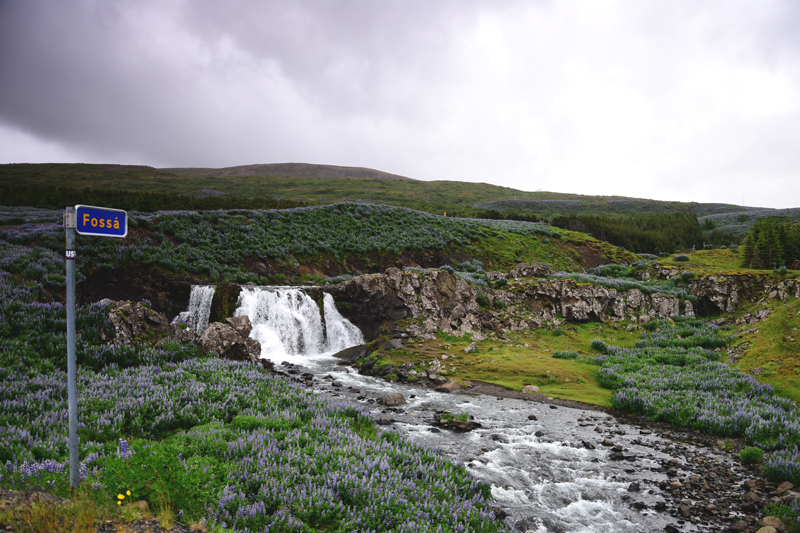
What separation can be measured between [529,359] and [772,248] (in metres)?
23.6

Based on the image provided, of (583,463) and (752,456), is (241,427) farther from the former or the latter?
(752,456)

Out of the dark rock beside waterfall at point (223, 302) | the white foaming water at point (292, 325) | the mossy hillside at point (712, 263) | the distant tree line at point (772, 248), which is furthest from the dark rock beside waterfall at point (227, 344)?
the distant tree line at point (772, 248)

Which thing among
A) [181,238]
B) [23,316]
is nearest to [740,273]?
[23,316]

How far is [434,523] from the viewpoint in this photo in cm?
601

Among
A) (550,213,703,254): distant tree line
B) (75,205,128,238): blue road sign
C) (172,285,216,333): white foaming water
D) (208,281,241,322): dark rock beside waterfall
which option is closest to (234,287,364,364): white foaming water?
(208,281,241,322): dark rock beside waterfall

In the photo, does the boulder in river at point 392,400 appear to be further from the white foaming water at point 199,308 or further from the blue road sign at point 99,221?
the white foaming water at point 199,308

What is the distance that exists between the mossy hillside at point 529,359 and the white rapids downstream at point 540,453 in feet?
5.86

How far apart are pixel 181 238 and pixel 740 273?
136 ft

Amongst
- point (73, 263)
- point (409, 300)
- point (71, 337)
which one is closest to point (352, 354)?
point (409, 300)

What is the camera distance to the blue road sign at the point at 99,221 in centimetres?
458

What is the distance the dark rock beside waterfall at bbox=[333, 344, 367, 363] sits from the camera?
887 inches

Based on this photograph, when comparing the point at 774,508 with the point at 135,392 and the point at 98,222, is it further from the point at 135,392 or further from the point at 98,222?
the point at 135,392

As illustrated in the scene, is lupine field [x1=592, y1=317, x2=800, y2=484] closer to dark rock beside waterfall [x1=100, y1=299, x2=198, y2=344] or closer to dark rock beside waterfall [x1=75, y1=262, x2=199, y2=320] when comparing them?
dark rock beside waterfall [x1=100, y1=299, x2=198, y2=344]

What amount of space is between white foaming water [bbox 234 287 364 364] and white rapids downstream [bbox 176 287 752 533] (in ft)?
10.2
